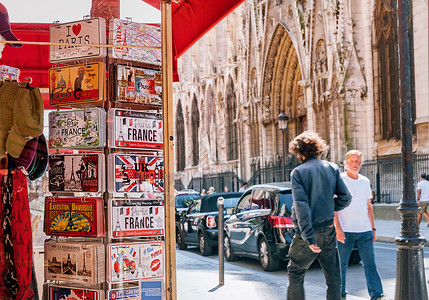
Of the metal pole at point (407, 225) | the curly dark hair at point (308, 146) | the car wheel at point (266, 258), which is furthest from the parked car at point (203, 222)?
the curly dark hair at point (308, 146)

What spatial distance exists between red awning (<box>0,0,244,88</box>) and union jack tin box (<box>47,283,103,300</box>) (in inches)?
84.3

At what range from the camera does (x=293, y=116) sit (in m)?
36.3

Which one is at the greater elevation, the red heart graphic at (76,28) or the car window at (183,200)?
the red heart graphic at (76,28)

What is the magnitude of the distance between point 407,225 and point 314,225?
5.67ft

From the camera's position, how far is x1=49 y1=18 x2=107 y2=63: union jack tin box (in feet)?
16.5

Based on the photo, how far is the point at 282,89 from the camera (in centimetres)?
3666

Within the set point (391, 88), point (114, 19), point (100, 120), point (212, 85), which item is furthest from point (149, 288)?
point (212, 85)

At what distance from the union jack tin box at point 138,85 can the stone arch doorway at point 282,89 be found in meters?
30.2

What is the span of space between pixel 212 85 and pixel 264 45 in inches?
404

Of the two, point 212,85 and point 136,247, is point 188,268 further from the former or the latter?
point 212,85

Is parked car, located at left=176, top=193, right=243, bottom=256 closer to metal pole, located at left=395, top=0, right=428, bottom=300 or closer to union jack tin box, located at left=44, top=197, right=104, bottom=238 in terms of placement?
metal pole, located at left=395, top=0, right=428, bottom=300

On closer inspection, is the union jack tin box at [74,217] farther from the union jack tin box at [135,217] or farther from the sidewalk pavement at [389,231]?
the sidewalk pavement at [389,231]

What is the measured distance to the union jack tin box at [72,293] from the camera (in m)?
4.91

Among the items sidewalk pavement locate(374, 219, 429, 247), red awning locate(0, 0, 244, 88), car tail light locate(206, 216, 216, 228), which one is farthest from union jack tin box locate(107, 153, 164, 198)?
sidewalk pavement locate(374, 219, 429, 247)
